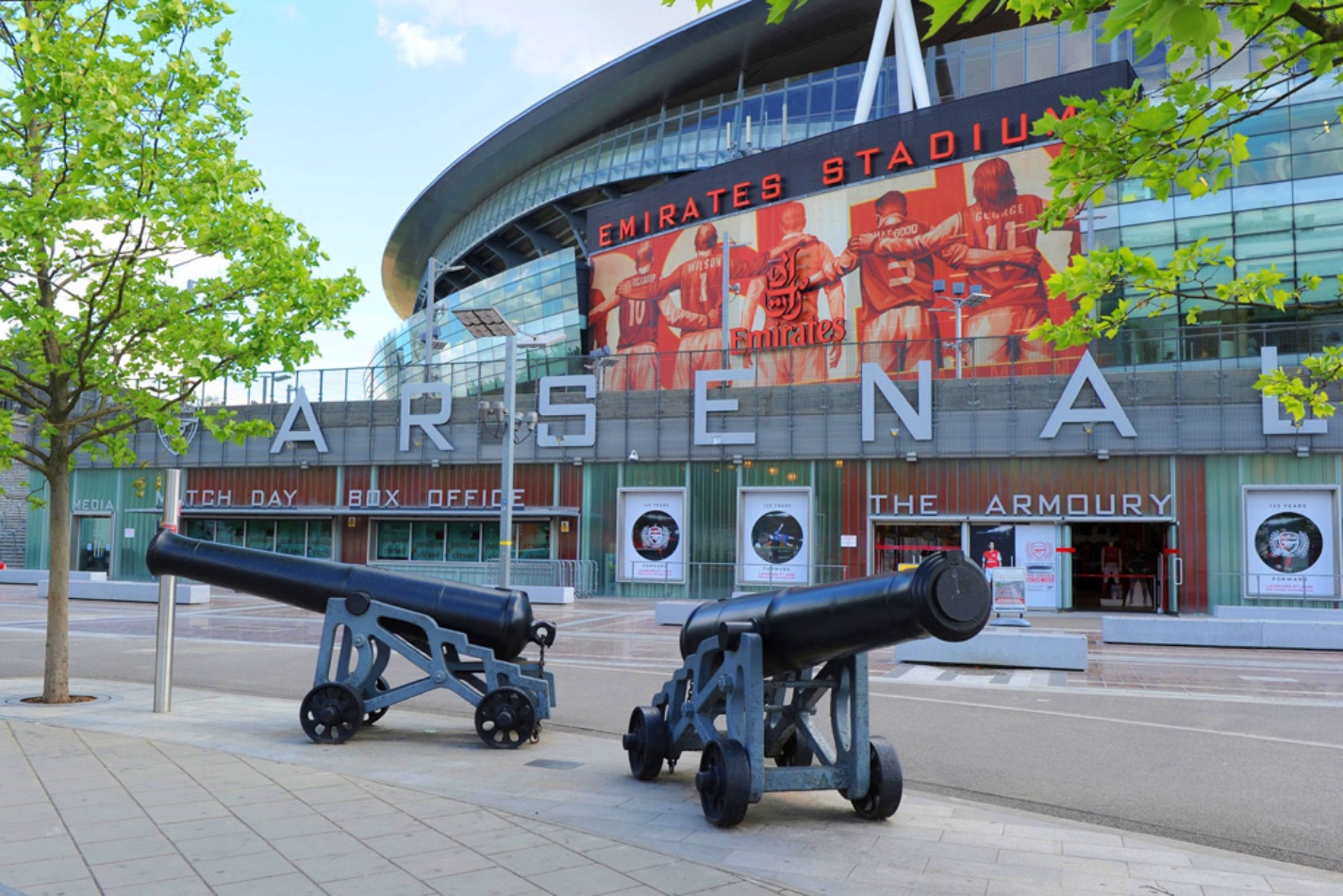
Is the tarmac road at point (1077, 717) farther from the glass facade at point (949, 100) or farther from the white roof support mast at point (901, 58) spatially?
the white roof support mast at point (901, 58)

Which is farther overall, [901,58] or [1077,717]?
[901,58]

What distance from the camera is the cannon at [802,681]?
5.56m

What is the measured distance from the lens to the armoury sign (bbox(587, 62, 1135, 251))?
34438 millimetres

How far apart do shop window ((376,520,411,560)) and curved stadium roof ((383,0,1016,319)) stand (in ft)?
Answer: 77.0

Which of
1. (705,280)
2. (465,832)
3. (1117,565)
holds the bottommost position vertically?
(465,832)

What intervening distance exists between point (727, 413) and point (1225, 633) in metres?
14.8

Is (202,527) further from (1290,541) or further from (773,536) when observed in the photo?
(1290,541)

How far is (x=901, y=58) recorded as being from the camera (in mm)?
41094

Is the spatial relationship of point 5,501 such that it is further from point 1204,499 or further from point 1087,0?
point 1087,0

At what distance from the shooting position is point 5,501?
46125mm

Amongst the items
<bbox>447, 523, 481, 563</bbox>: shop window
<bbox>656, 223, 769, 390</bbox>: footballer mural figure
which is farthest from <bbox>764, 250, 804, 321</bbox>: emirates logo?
<bbox>447, 523, 481, 563</bbox>: shop window

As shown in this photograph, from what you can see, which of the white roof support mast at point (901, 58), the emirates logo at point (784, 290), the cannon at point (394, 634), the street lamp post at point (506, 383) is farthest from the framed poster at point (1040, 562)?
the cannon at point (394, 634)

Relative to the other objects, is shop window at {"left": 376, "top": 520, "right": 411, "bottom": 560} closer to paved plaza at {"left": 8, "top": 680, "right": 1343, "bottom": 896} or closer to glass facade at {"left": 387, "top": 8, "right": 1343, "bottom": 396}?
glass facade at {"left": 387, "top": 8, "right": 1343, "bottom": 396}

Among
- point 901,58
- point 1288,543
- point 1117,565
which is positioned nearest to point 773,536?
point 1117,565
